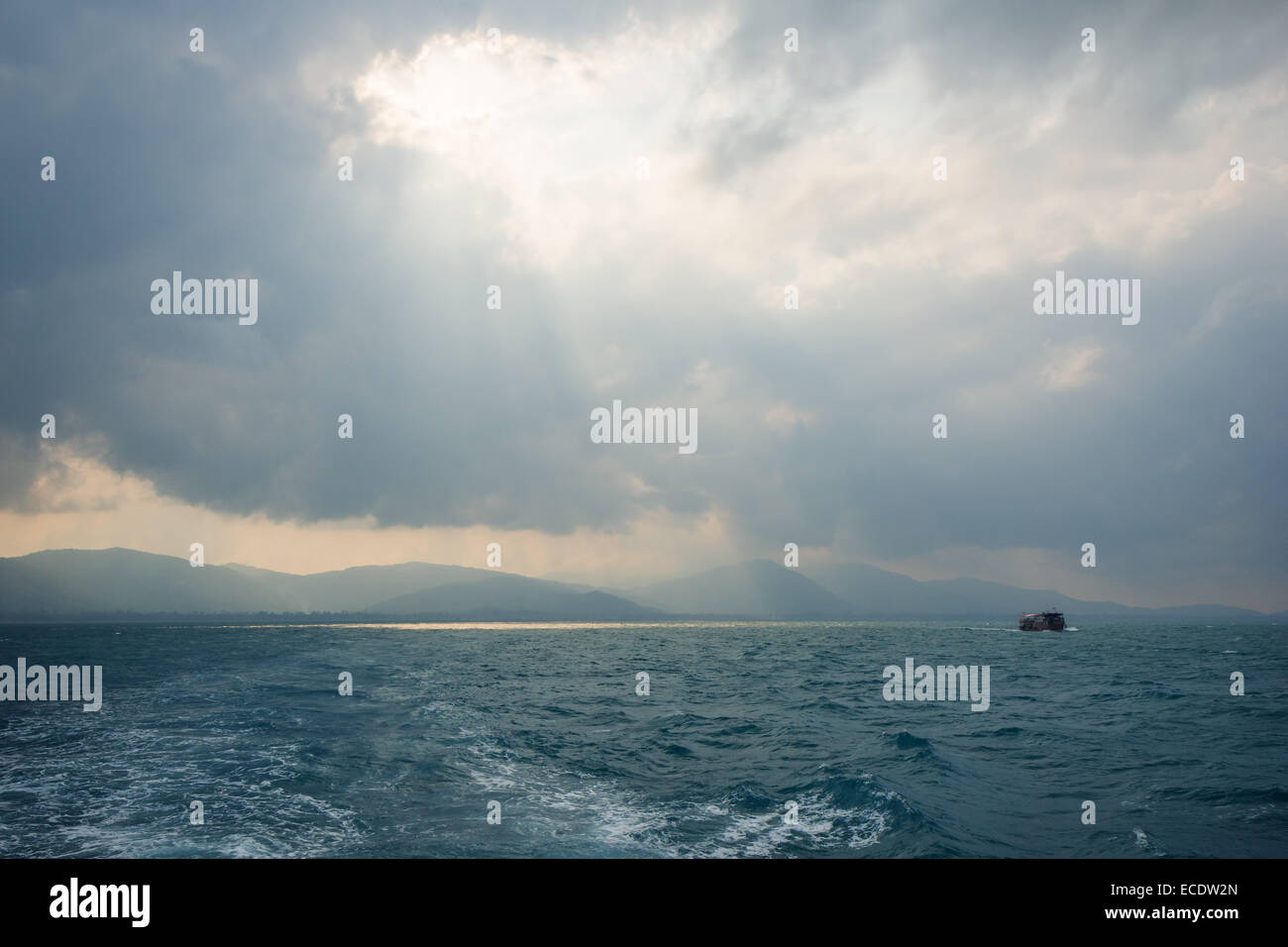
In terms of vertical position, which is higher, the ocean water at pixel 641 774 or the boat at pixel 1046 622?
the ocean water at pixel 641 774

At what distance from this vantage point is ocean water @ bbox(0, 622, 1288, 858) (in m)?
16.0

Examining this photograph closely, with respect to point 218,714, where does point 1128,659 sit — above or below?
below

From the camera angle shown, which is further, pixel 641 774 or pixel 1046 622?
pixel 1046 622

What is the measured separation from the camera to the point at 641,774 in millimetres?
22734

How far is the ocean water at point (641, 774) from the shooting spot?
1599cm

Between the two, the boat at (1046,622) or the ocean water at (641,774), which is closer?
the ocean water at (641,774)

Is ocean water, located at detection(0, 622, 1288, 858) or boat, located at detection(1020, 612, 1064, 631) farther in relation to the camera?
boat, located at detection(1020, 612, 1064, 631)

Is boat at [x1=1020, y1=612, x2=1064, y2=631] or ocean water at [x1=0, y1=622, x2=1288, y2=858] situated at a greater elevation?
ocean water at [x1=0, y1=622, x2=1288, y2=858]

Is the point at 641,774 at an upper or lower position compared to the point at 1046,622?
upper
